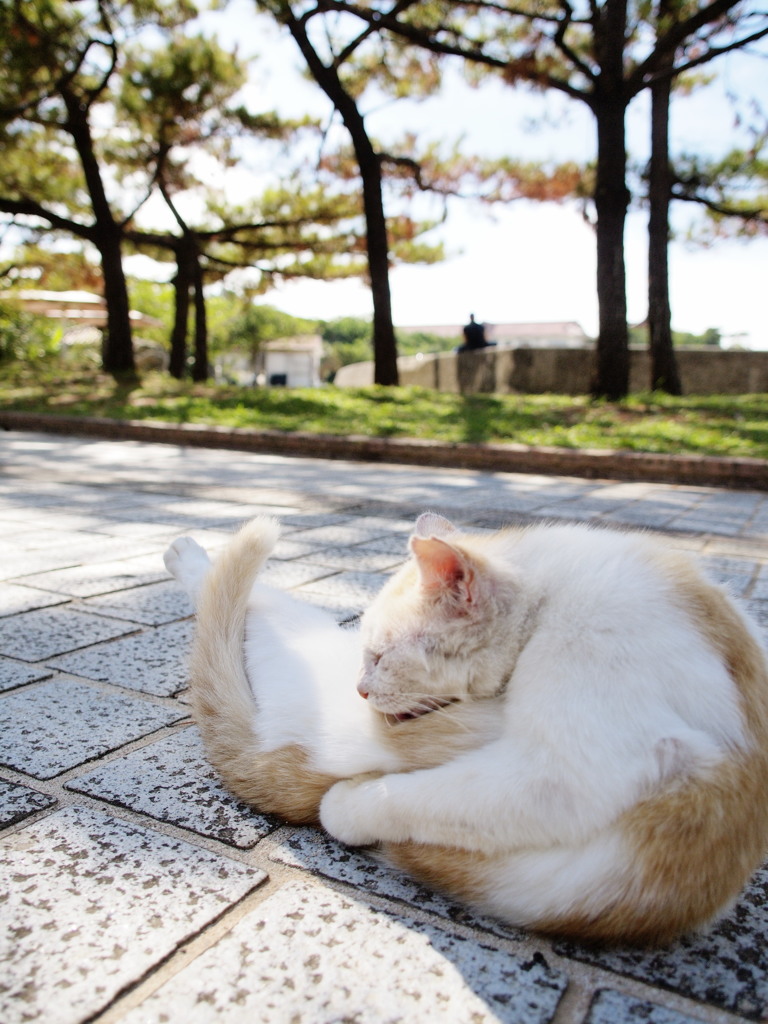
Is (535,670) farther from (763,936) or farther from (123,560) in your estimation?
(123,560)

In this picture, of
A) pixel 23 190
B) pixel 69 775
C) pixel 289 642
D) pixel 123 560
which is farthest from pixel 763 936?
pixel 23 190

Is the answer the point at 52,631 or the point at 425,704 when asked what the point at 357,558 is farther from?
the point at 425,704

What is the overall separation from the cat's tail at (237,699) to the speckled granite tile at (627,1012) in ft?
1.71

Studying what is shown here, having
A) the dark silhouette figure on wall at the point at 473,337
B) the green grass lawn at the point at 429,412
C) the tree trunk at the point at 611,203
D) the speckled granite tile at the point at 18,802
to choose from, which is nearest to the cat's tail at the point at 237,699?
the speckled granite tile at the point at 18,802

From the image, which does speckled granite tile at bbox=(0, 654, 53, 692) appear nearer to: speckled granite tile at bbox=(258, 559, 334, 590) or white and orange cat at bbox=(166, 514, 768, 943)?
white and orange cat at bbox=(166, 514, 768, 943)

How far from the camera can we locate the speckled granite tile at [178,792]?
1285 millimetres

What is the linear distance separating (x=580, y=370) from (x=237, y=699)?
40.9 feet

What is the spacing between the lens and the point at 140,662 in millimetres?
1991

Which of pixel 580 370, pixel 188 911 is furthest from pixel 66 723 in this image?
pixel 580 370

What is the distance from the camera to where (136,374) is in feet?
40.9

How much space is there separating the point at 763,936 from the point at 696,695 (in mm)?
363

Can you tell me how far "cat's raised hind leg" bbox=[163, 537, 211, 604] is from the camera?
203cm

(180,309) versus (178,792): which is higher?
(180,309)

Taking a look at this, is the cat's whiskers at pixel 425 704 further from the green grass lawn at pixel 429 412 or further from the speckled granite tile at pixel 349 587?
the green grass lawn at pixel 429 412
